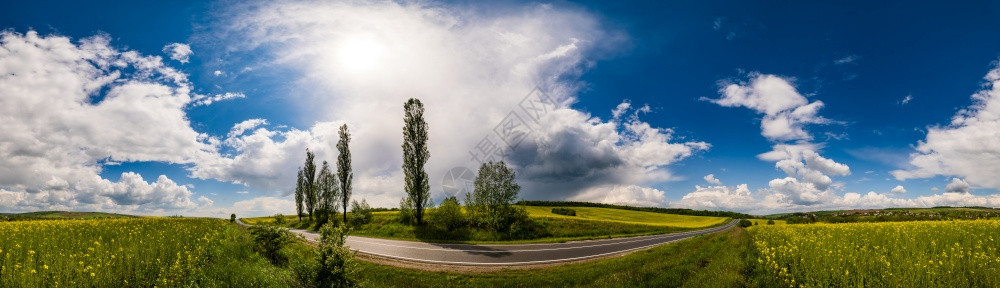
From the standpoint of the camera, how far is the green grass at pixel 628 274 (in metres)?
10.9

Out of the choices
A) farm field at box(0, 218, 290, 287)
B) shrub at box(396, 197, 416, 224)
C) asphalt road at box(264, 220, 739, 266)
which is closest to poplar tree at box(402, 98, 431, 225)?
shrub at box(396, 197, 416, 224)

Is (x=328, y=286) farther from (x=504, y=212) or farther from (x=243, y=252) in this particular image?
(x=504, y=212)

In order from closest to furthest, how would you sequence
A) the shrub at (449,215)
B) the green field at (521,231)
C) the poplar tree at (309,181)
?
the green field at (521,231) < the shrub at (449,215) < the poplar tree at (309,181)

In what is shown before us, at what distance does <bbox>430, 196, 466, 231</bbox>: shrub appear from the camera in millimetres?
38156

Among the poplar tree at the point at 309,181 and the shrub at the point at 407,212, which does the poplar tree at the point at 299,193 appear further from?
the shrub at the point at 407,212

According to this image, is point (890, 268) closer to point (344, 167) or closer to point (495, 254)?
point (495, 254)

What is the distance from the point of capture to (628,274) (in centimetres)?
1222

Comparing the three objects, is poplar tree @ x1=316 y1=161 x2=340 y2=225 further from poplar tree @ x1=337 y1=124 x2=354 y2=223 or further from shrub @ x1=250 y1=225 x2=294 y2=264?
shrub @ x1=250 y1=225 x2=294 y2=264

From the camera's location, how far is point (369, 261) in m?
19.6

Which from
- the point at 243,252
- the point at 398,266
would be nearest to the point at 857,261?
the point at 398,266

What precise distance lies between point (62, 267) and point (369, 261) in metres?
12.6

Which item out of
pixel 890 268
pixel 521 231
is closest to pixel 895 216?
pixel 521 231

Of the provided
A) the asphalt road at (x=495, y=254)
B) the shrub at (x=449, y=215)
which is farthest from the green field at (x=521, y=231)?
the asphalt road at (x=495, y=254)

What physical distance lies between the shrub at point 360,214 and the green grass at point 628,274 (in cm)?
3183
